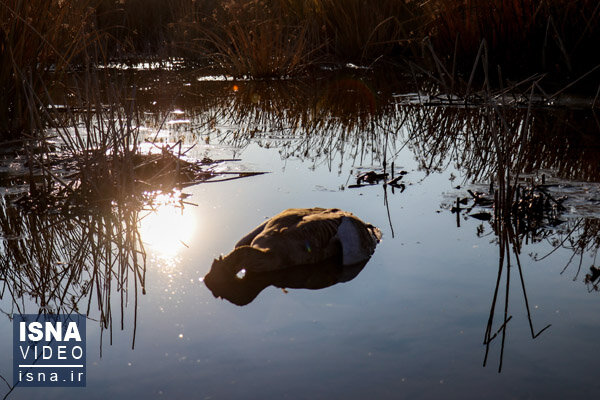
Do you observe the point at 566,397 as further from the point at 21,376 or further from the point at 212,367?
the point at 21,376

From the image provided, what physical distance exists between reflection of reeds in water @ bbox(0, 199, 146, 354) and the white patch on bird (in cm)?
101

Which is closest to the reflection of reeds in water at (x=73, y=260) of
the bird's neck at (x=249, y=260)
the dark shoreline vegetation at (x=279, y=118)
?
A: the dark shoreline vegetation at (x=279, y=118)

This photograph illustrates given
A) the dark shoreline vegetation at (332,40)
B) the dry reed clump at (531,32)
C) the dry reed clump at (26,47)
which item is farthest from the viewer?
the dry reed clump at (531,32)

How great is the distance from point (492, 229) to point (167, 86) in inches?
295

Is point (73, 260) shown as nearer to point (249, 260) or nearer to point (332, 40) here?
point (249, 260)

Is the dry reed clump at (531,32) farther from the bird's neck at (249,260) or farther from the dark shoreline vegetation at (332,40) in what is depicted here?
the bird's neck at (249,260)

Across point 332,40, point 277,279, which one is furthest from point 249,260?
point 332,40

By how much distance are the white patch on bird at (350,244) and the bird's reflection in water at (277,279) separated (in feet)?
0.11

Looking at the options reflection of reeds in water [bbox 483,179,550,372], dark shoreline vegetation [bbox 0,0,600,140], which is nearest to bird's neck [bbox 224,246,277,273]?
reflection of reeds in water [bbox 483,179,550,372]

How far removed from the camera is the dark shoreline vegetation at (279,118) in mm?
3898

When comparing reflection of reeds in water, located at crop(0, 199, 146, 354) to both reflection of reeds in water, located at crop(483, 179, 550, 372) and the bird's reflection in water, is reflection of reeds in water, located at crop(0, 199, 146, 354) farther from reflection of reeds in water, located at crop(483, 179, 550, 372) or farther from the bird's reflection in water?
reflection of reeds in water, located at crop(483, 179, 550, 372)

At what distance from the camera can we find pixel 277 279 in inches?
136

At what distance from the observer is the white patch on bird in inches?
143

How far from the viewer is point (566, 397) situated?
7.52 ft
